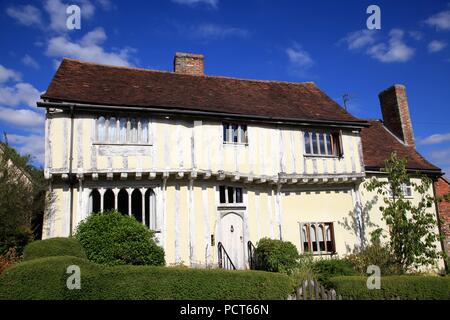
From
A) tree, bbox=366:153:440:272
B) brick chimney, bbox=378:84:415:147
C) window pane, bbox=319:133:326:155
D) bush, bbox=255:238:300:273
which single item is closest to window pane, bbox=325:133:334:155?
window pane, bbox=319:133:326:155

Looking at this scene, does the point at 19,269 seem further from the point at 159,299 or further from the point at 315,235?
the point at 315,235

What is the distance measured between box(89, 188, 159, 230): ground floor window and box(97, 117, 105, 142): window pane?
5.55 ft

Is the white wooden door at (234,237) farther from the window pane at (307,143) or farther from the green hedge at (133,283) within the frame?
the green hedge at (133,283)

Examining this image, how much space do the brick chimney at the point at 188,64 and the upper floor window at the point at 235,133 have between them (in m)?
4.76

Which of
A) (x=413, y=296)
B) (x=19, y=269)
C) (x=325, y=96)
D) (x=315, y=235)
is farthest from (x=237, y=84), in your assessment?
(x=19, y=269)

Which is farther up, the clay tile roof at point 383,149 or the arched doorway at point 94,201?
the clay tile roof at point 383,149

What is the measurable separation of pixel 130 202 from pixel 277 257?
5175 mm

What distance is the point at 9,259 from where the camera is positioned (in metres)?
10.6

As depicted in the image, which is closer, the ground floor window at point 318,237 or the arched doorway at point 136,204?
the arched doorway at point 136,204

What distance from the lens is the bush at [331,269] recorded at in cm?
1181

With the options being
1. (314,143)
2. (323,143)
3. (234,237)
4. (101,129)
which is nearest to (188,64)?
(101,129)

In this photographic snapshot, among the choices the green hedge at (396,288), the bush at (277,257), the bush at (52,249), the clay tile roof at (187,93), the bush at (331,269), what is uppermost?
the clay tile roof at (187,93)

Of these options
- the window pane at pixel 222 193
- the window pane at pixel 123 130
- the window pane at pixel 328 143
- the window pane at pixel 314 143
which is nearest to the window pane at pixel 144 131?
the window pane at pixel 123 130

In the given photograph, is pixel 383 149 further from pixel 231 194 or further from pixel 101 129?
pixel 101 129
